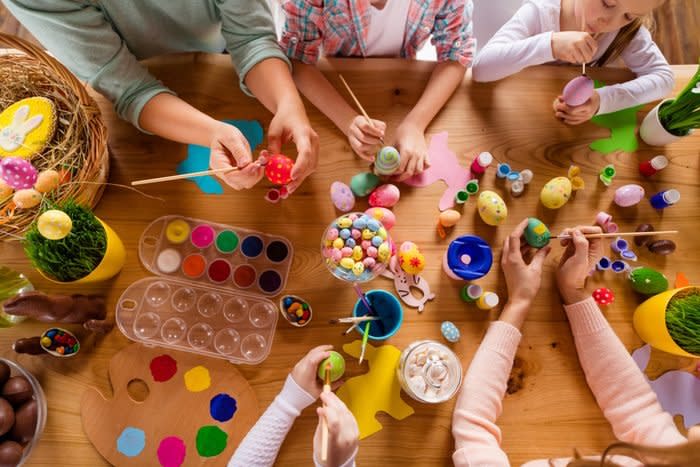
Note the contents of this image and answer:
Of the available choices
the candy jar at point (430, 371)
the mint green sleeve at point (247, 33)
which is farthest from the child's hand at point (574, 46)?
the candy jar at point (430, 371)

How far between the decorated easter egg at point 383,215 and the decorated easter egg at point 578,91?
1.56 ft

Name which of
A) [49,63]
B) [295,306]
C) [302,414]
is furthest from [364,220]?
[49,63]

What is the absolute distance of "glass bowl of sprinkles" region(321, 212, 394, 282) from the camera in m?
0.81

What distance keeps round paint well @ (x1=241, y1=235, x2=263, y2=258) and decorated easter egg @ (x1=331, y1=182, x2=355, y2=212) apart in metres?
0.18

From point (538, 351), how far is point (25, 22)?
115 centimetres

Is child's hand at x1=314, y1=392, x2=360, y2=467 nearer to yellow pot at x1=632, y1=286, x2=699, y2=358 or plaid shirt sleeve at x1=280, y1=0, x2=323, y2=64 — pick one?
yellow pot at x1=632, y1=286, x2=699, y2=358

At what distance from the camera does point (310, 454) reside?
81cm

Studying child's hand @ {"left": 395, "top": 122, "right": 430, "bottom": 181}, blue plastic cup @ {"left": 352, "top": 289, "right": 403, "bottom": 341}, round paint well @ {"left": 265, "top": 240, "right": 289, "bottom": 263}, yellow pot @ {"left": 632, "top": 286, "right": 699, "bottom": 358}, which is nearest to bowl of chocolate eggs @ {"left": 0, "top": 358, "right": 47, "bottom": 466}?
round paint well @ {"left": 265, "top": 240, "right": 289, "bottom": 263}

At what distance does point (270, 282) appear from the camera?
2.91 ft

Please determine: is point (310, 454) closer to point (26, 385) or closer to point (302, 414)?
point (302, 414)

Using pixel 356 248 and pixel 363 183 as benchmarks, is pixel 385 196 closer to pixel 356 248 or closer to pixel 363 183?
pixel 363 183

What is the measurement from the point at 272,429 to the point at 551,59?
1.01 metres

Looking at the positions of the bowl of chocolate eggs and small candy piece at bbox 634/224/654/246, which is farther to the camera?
small candy piece at bbox 634/224/654/246

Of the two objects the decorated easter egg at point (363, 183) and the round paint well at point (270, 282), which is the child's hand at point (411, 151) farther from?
the round paint well at point (270, 282)
